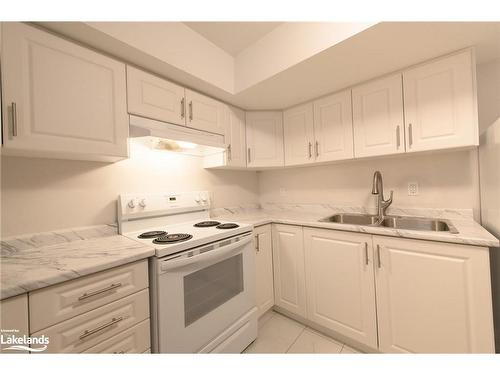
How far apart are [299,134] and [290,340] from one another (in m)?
1.77

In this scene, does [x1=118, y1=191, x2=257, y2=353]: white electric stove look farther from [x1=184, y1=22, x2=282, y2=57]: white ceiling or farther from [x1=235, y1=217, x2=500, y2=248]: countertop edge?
[x1=184, y1=22, x2=282, y2=57]: white ceiling

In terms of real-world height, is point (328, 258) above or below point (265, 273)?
above

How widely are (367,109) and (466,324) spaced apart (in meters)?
1.43

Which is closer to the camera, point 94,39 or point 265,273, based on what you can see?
point 94,39

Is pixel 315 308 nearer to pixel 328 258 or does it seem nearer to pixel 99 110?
pixel 328 258

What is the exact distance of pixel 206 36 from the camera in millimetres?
1510

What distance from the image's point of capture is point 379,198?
1661 mm

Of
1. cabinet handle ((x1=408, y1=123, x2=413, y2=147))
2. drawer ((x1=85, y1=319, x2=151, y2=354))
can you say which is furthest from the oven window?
cabinet handle ((x1=408, y1=123, x2=413, y2=147))

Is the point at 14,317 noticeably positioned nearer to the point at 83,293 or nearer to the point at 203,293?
the point at 83,293

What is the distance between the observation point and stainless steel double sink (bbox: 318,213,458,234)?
1.42 meters

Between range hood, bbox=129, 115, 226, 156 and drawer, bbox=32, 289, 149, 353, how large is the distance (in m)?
0.91

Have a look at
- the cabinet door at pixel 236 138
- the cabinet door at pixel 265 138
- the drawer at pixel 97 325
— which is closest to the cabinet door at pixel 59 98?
the drawer at pixel 97 325
